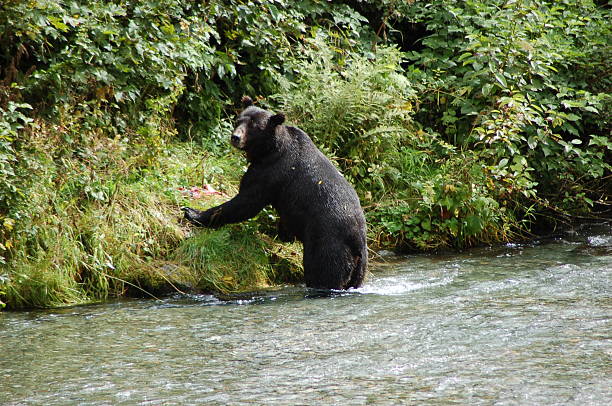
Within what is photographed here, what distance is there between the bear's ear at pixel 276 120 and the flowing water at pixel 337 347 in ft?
5.28

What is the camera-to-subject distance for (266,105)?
973 cm

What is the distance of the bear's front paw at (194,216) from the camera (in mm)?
7723

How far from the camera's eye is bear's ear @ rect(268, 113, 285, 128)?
7.59 metres

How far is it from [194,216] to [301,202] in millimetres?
1086

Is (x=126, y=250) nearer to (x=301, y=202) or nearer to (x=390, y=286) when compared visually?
(x=301, y=202)

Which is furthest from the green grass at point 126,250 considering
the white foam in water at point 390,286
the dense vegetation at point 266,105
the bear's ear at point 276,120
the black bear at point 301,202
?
the bear's ear at point 276,120

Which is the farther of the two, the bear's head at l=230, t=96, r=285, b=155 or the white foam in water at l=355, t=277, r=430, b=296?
the bear's head at l=230, t=96, r=285, b=155

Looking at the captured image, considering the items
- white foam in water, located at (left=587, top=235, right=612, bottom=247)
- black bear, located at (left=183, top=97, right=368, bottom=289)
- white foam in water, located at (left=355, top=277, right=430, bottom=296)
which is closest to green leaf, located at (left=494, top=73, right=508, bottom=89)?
white foam in water, located at (left=587, top=235, right=612, bottom=247)

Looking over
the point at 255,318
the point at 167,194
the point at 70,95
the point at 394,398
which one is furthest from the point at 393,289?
the point at 70,95

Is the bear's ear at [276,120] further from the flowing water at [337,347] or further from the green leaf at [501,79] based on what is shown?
the green leaf at [501,79]

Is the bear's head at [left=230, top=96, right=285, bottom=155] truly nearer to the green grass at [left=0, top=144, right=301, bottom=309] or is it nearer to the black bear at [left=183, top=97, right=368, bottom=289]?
the black bear at [left=183, top=97, right=368, bottom=289]

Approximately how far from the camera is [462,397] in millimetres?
3980

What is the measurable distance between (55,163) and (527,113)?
5.42 meters

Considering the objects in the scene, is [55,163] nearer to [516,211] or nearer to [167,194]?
[167,194]
